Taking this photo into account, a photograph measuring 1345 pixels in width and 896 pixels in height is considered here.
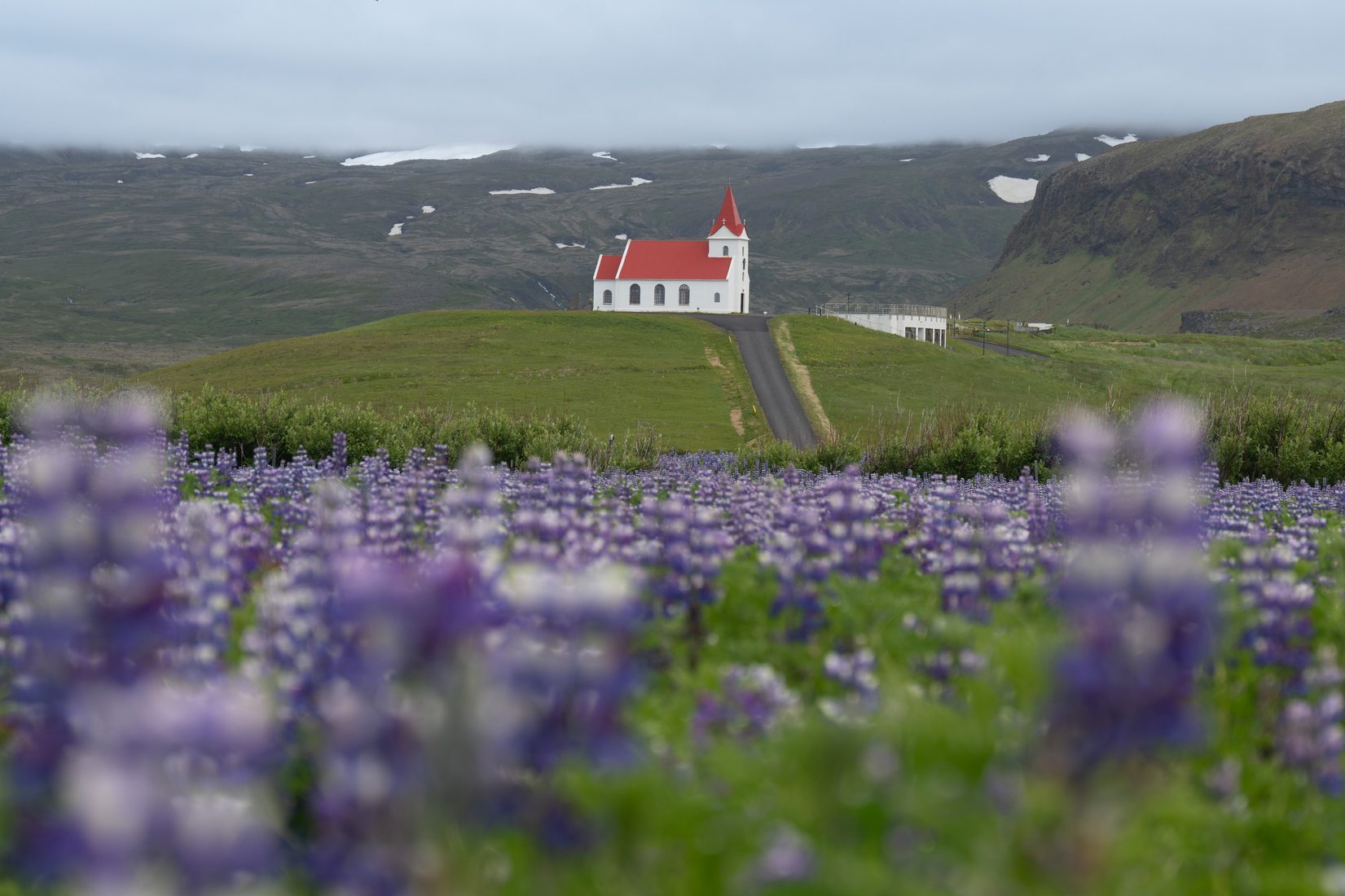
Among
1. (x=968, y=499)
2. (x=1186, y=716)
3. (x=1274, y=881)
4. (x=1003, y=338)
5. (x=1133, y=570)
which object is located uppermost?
(x=1133, y=570)

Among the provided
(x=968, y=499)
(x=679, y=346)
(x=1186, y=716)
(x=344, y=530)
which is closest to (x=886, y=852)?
(x=1186, y=716)

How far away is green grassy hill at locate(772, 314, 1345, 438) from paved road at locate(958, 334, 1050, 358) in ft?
6.37

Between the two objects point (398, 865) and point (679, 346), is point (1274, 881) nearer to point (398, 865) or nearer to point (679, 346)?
point (398, 865)

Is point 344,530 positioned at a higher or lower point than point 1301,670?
higher

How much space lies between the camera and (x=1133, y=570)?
3.28m

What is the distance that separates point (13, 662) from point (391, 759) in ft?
12.2

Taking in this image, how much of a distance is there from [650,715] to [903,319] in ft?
386

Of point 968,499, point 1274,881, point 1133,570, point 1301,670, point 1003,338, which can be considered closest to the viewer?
point 1133,570

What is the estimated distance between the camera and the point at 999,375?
88.3 m

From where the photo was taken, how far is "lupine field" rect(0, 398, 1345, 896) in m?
2.78

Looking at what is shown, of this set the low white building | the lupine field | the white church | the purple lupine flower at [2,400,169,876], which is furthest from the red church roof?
the purple lupine flower at [2,400,169,876]

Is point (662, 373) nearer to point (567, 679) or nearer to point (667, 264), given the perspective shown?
point (667, 264)

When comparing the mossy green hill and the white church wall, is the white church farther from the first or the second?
the mossy green hill

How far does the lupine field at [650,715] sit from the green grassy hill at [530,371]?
51475 mm
